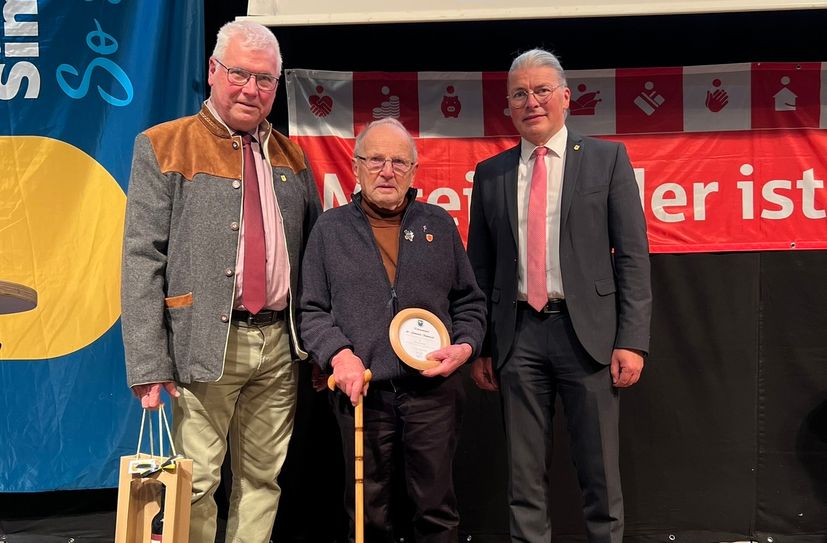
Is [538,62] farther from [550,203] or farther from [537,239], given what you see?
[537,239]

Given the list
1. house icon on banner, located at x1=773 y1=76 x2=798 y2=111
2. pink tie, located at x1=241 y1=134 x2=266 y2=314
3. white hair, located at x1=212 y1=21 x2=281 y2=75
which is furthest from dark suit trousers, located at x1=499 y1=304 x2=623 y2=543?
house icon on banner, located at x1=773 y1=76 x2=798 y2=111

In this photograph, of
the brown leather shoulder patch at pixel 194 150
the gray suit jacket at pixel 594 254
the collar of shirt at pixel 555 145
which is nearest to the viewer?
the brown leather shoulder patch at pixel 194 150

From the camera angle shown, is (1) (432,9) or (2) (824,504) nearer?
(1) (432,9)

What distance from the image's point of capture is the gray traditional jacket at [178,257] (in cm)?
229

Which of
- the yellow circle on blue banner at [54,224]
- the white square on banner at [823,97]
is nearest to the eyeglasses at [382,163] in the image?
the yellow circle on blue banner at [54,224]

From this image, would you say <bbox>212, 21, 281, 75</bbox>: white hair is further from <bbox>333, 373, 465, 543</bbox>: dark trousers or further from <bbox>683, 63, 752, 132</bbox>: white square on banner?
<bbox>683, 63, 752, 132</bbox>: white square on banner

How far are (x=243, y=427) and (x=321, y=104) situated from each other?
138 cm

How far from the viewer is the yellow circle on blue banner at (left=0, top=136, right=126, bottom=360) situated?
10.3 feet

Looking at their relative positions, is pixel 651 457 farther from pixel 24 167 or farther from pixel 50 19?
pixel 50 19

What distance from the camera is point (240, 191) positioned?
94.3 inches

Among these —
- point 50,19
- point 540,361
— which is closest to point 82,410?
point 50,19

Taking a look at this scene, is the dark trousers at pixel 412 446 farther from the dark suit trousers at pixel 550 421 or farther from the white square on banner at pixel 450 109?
the white square on banner at pixel 450 109

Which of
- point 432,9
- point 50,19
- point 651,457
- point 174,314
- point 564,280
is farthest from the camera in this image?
point 651,457

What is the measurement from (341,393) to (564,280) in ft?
2.52
